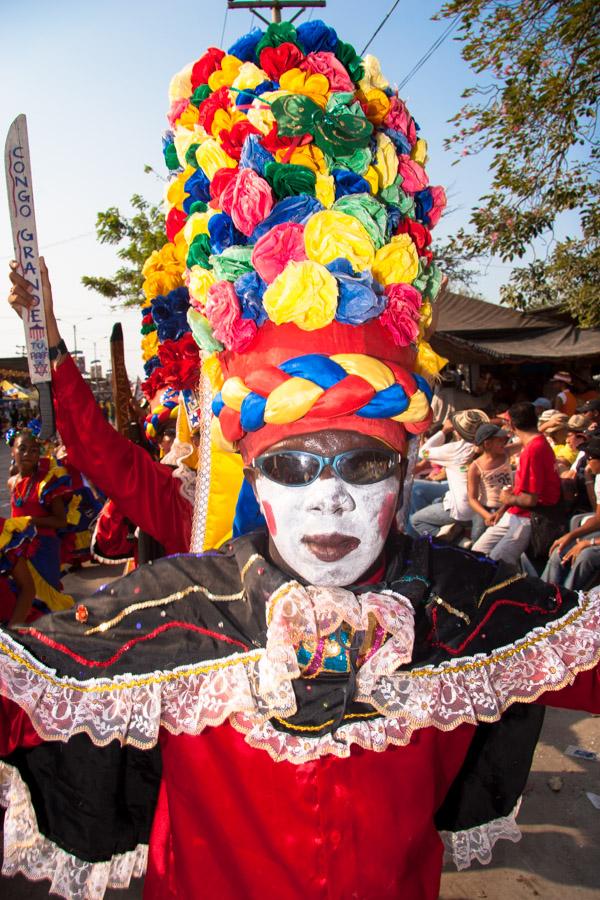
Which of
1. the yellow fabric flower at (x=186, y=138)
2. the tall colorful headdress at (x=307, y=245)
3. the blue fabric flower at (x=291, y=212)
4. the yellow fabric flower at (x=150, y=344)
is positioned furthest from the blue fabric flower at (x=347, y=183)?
the yellow fabric flower at (x=150, y=344)

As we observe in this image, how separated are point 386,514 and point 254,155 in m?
0.94

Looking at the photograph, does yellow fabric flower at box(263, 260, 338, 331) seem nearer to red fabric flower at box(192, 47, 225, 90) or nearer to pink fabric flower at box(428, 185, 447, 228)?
pink fabric flower at box(428, 185, 447, 228)

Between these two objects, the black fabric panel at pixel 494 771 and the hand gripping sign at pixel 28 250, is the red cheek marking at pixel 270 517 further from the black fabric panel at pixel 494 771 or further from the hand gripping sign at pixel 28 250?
the black fabric panel at pixel 494 771

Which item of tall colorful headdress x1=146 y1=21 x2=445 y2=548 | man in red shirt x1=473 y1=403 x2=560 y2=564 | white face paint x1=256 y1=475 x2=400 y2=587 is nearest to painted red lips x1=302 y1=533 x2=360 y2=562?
white face paint x1=256 y1=475 x2=400 y2=587

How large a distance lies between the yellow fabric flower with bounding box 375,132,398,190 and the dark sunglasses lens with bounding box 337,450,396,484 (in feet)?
2.36

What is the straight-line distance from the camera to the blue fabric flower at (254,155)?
66.6 inches

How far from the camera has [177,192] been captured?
6.89 ft

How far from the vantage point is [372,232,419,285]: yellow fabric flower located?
1690 millimetres

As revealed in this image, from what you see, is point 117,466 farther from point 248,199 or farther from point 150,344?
point 248,199

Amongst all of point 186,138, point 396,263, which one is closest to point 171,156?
point 186,138

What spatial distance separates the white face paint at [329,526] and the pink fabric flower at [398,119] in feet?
3.32

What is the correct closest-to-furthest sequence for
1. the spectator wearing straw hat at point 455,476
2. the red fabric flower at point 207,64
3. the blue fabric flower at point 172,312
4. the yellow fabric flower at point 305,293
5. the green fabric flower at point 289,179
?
the yellow fabric flower at point 305,293, the green fabric flower at point 289,179, the red fabric flower at point 207,64, the blue fabric flower at point 172,312, the spectator wearing straw hat at point 455,476

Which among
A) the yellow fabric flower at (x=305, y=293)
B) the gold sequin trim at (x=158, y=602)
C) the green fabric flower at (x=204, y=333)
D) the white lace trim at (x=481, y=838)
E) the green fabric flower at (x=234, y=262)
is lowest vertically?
the white lace trim at (x=481, y=838)

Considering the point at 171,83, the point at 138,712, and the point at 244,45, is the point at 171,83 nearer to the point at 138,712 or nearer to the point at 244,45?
the point at 244,45
